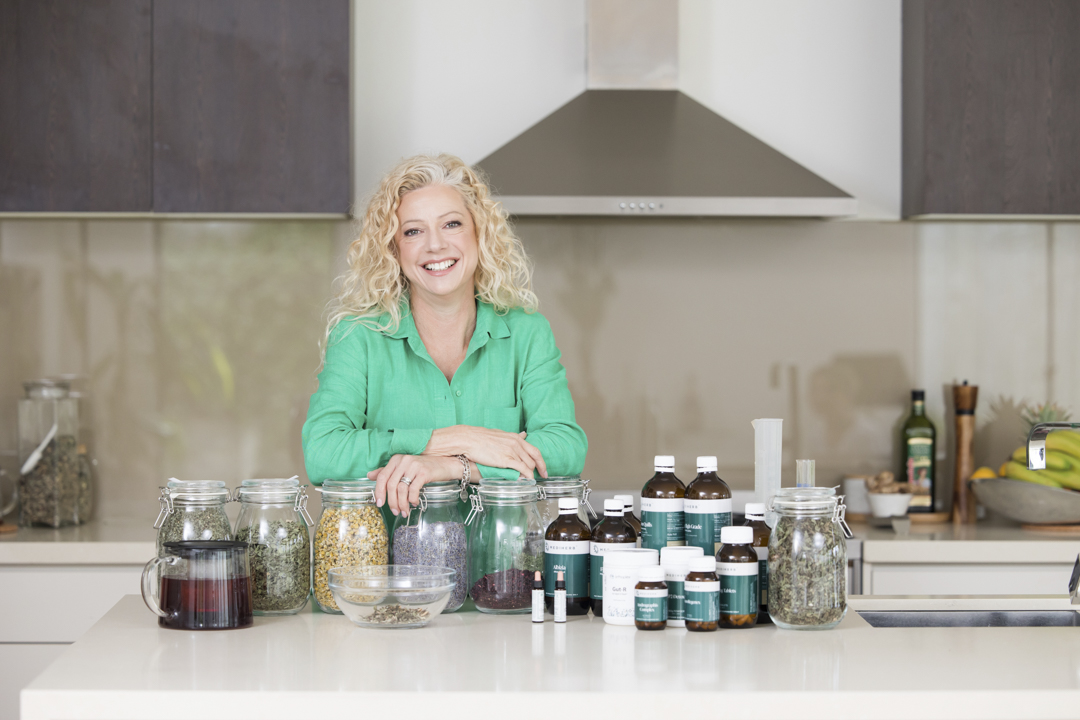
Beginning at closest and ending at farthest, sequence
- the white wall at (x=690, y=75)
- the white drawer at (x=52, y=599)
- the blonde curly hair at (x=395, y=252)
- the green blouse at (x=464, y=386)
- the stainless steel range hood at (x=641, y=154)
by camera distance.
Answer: the green blouse at (x=464, y=386) → the blonde curly hair at (x=395, y=252) → the white drawer at (x=52, y=599) → the stainless steel range hood at (x=641, y=154) → the white wall at (x=690, y=75)

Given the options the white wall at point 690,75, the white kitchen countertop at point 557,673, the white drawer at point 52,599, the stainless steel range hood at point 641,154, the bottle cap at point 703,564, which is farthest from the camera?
the white wall at point 690,75

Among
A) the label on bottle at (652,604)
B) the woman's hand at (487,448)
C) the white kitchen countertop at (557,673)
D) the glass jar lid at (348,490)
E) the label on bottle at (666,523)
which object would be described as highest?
the woman's hand at (487,448)

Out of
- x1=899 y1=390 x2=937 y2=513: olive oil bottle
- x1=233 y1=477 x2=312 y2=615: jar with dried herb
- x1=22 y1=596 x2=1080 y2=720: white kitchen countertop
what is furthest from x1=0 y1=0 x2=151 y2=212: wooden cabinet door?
x1=899 y1=390 x2=937 y2=513: olive oil bottle

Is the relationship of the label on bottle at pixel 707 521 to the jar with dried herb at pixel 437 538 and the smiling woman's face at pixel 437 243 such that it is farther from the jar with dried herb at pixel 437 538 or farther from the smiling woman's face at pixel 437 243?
the smiling woman's face at pixel 437 243

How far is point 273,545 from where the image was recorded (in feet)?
4.84

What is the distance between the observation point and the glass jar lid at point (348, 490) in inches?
57.2

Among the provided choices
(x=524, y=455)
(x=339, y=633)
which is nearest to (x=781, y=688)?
(x=339, y=633)

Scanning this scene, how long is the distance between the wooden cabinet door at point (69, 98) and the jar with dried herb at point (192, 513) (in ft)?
5.74

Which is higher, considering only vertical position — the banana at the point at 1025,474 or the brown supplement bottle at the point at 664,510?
the brown supplement bottle at the point at 664,510

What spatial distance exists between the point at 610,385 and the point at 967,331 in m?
1.20

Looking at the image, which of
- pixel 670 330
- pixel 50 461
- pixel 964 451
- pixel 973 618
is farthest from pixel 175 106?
pixel 964 451

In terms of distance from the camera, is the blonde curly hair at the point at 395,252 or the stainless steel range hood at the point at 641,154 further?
the stainless steel range hood at the point at 641,154

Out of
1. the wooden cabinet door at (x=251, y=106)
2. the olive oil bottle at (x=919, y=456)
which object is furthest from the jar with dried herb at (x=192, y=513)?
the olive oil bottle at (x=919, y=456)

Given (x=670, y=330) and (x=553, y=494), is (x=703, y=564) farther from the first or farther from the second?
(x=670, y=330)
